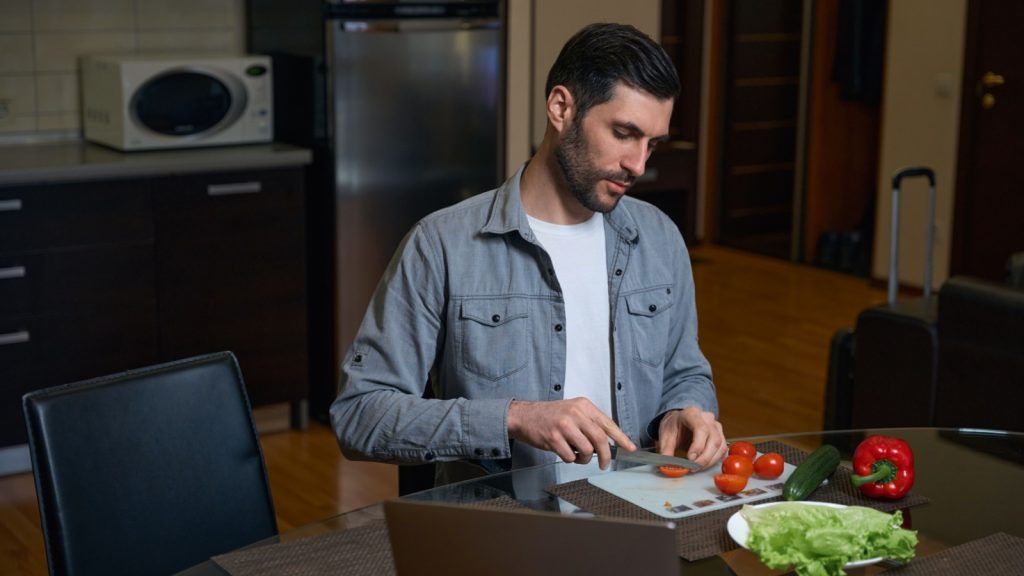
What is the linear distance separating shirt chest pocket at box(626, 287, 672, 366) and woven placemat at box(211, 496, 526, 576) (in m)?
0.64

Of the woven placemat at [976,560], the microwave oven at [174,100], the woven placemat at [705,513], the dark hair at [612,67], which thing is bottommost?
the woven placemat at [976,560]

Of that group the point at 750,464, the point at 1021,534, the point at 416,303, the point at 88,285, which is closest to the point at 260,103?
the point at 88,285

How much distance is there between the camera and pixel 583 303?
227 centimetres

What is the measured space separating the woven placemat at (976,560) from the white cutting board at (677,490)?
0.85 ft

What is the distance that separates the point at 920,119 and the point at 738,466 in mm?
4877

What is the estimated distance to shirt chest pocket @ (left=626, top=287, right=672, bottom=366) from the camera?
2293 mm

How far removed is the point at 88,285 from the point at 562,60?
93.1 inches

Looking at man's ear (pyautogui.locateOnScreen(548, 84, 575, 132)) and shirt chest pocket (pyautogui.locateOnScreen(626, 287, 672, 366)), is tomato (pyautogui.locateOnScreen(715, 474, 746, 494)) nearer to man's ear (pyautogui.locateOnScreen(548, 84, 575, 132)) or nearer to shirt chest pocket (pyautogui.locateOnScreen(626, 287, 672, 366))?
shirt chest pocket (pyautogui.locateOnScreen(626, 287, 672, 366))

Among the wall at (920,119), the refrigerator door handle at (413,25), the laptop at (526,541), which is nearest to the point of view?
the laptop at (526,541)

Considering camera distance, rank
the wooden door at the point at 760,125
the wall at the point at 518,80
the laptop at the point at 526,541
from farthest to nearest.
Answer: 1. the wooden door at the point at 760,125
2. the wall at the point at 518,80
3. the laptop at the point at 526,541

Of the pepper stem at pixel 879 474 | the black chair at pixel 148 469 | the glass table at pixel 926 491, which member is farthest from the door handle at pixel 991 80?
the black chair at pixel 148 469

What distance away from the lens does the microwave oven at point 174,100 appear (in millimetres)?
4246

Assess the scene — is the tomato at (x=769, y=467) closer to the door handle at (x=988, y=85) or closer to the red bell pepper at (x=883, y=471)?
the red bell pepper at (x=883, y=471)

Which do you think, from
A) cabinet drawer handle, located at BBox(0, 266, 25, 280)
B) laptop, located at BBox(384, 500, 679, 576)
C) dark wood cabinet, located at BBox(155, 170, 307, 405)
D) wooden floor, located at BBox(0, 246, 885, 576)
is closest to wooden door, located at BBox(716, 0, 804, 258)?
wooden floor, located at BBox(0, 246, 885, 576)
